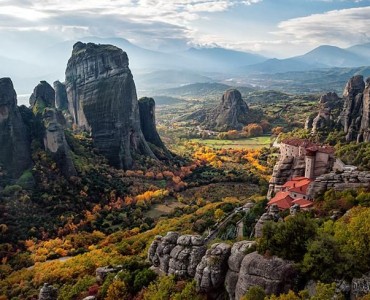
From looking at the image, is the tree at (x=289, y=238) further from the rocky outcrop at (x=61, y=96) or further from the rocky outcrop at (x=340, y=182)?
the rocky outcrop at (x=61, y=96)

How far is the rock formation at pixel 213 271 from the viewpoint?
29.8 meters

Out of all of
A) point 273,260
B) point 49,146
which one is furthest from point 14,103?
point 273,260

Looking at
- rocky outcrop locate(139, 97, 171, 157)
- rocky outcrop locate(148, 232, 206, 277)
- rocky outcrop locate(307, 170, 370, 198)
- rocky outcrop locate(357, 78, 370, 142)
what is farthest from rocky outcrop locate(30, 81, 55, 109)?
rocky outcrop locate(307, 170, 370, 198)

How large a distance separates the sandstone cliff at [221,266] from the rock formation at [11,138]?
178ft

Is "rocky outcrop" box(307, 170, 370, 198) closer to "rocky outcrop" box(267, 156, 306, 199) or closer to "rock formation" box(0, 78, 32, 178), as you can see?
"rocky outcrop" box(267, 156, 306, 199)

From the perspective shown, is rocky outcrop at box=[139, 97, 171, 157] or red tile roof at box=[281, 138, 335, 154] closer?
red tile roof at box=[281, 138, 335, 154]

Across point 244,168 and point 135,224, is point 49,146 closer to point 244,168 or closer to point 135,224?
point 135,224

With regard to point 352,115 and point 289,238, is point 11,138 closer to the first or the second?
point 289,238

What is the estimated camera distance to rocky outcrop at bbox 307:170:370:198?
4319 centimetres

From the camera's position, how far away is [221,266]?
30156 mm

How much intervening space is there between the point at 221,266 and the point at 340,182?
66.9ft

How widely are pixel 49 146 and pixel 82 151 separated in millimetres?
15603

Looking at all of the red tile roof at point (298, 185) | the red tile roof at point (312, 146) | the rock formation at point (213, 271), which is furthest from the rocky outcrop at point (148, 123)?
the rock formation at point (213, 271)

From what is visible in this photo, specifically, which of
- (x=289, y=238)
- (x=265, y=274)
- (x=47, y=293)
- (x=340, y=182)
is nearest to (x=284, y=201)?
(x=340, y=182)
